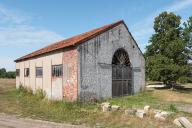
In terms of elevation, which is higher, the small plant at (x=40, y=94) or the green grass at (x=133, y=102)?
the small plant at (x=40, y=94)

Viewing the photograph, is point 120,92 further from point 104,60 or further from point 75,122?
point 75,122

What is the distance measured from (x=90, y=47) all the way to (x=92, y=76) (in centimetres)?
212

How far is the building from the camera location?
19.3m

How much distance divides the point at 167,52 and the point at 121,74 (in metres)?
15.1

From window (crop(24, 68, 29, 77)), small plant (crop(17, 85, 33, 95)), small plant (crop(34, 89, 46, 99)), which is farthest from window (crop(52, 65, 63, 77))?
window (crop(24, 68, 29, 77))

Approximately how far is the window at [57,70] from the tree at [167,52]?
58.0 ft

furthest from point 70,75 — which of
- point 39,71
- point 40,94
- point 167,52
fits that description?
point 167,52

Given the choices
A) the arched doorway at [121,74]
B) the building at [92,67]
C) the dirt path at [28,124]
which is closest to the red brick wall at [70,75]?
the building at [92,67]

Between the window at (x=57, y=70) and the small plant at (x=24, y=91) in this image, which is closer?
the window at (x=57, y=70)

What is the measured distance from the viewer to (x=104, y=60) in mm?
21422

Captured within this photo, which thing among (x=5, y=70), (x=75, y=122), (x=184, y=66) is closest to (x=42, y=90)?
(x=75, y=122)

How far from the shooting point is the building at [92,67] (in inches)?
760

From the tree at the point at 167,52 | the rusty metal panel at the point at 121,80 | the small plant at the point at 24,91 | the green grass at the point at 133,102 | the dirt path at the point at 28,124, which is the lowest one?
the dirt path at the point at 28,124

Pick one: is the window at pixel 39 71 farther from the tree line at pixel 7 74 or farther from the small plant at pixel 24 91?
the tree line at pixel 7 74
